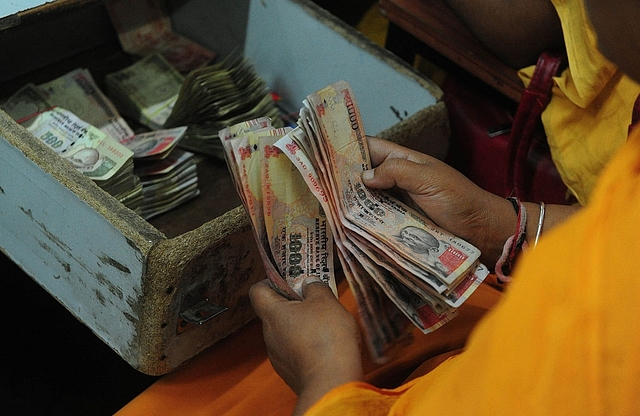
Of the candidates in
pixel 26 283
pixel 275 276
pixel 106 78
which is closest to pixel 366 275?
pixel 275 276

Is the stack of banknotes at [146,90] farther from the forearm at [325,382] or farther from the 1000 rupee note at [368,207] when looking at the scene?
the forearm at [325,382]

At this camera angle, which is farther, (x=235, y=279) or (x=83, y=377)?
(x=83, y=377)

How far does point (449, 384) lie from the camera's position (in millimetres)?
598

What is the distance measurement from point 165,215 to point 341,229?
1.90ft

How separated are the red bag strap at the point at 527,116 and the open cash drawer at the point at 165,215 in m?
0.14

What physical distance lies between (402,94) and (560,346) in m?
0.95

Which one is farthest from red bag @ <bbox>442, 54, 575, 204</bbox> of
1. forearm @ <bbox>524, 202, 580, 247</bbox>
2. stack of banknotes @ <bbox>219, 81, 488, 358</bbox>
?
stack of banknotes @ <bbox>219, 81, 488, 358</bbox>

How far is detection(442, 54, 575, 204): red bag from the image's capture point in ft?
4.14

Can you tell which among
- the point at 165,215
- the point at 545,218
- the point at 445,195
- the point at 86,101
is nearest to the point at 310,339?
the point at 445,195

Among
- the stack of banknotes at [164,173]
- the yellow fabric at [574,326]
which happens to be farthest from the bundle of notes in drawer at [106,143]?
the yellow fabric at [574,326]

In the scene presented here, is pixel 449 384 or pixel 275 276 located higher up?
pixel 449 384

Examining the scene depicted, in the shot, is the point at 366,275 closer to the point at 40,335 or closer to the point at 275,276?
the point at 275,276

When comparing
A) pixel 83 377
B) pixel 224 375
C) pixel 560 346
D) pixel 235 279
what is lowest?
pixel 83 377

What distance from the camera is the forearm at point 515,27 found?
123cm
